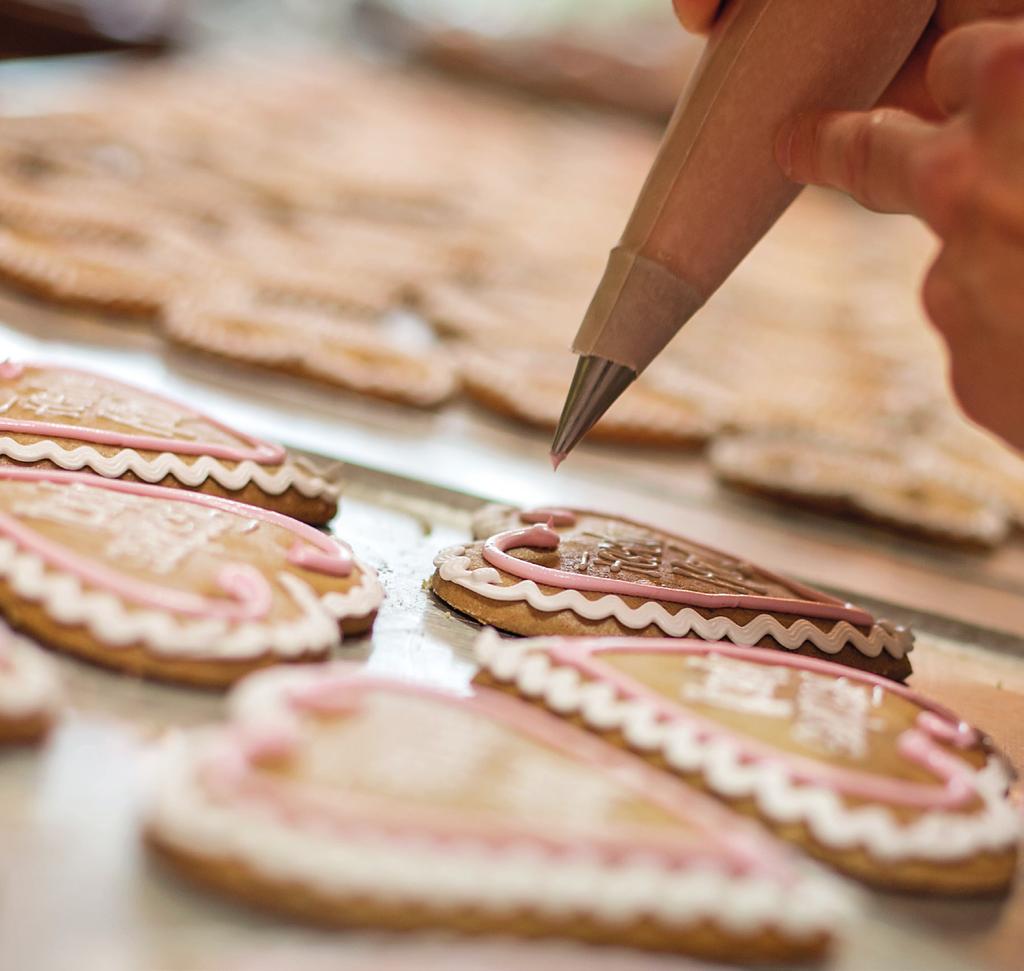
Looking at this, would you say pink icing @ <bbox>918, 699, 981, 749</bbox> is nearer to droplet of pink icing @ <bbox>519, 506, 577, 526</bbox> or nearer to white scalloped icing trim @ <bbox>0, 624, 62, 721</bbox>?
droplet of pink icing @ <bbox>519, 506, 577, 526</bbox>

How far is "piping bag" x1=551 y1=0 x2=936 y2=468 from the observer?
1.01 metres

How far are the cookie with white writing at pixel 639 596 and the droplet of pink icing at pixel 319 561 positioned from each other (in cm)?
13

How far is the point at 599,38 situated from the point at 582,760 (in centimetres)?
879

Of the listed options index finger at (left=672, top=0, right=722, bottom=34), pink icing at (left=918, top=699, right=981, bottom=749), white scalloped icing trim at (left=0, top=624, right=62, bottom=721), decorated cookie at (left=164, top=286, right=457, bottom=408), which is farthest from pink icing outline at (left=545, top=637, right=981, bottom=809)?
decorated cookie at (left=164, top=286, right=457, bottom=408)

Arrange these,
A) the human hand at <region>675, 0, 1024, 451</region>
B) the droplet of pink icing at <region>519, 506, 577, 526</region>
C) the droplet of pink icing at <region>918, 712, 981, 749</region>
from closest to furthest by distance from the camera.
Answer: the human hand at <region>675, 0, 1024, 451</region>
the droplet of pink icing at <region>918, 712, 981, 749</region>
the droplet of pink icing at <region>519, 506, 577, 526</region>

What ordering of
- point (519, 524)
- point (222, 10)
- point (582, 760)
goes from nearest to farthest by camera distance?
1. point (582, 760)
2. point (519, 524)
3. point (222, 10)

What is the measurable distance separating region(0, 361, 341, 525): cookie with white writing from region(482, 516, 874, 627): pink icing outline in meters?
0.21

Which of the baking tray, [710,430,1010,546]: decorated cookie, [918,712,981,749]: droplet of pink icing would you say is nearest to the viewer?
the baking tray

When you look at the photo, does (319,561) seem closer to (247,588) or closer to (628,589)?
(247,588)

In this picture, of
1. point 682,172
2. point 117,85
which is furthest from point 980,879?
point 117,85

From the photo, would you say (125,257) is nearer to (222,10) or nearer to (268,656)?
(268,656)

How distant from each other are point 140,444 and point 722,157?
572mm

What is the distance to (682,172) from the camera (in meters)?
1.05

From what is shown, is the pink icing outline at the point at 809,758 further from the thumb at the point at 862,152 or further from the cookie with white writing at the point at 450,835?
the thumb at the point at 862,152
